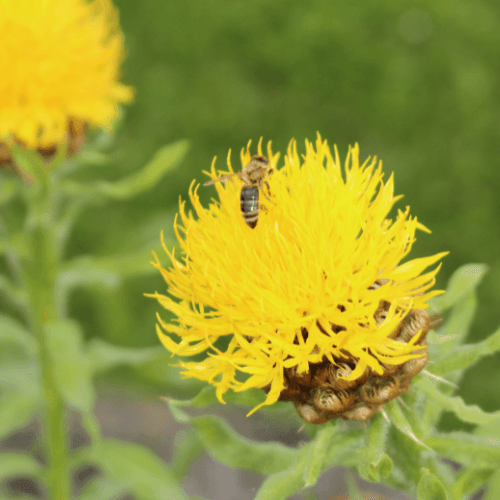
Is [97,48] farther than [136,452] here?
No

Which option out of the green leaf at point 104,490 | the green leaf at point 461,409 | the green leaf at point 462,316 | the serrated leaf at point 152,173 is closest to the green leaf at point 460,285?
the green leaf at point 462,316

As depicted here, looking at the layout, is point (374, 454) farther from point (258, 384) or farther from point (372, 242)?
point (372, 242)

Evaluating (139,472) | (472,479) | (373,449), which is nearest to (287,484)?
(373,449)

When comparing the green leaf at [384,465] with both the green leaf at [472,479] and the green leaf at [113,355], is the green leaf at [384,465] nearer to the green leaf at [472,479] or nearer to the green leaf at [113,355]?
the green leaf at [472,479]

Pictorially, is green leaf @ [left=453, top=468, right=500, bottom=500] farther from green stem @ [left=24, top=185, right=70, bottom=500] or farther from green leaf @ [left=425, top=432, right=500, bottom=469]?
green stem @ [left=24, top=185, right=70, bottom=500]

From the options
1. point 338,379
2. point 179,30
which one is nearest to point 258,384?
point 338,379

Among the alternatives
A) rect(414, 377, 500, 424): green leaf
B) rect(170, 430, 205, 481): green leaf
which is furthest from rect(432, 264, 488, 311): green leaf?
rect(170, 430, 205, 481): green leaf
